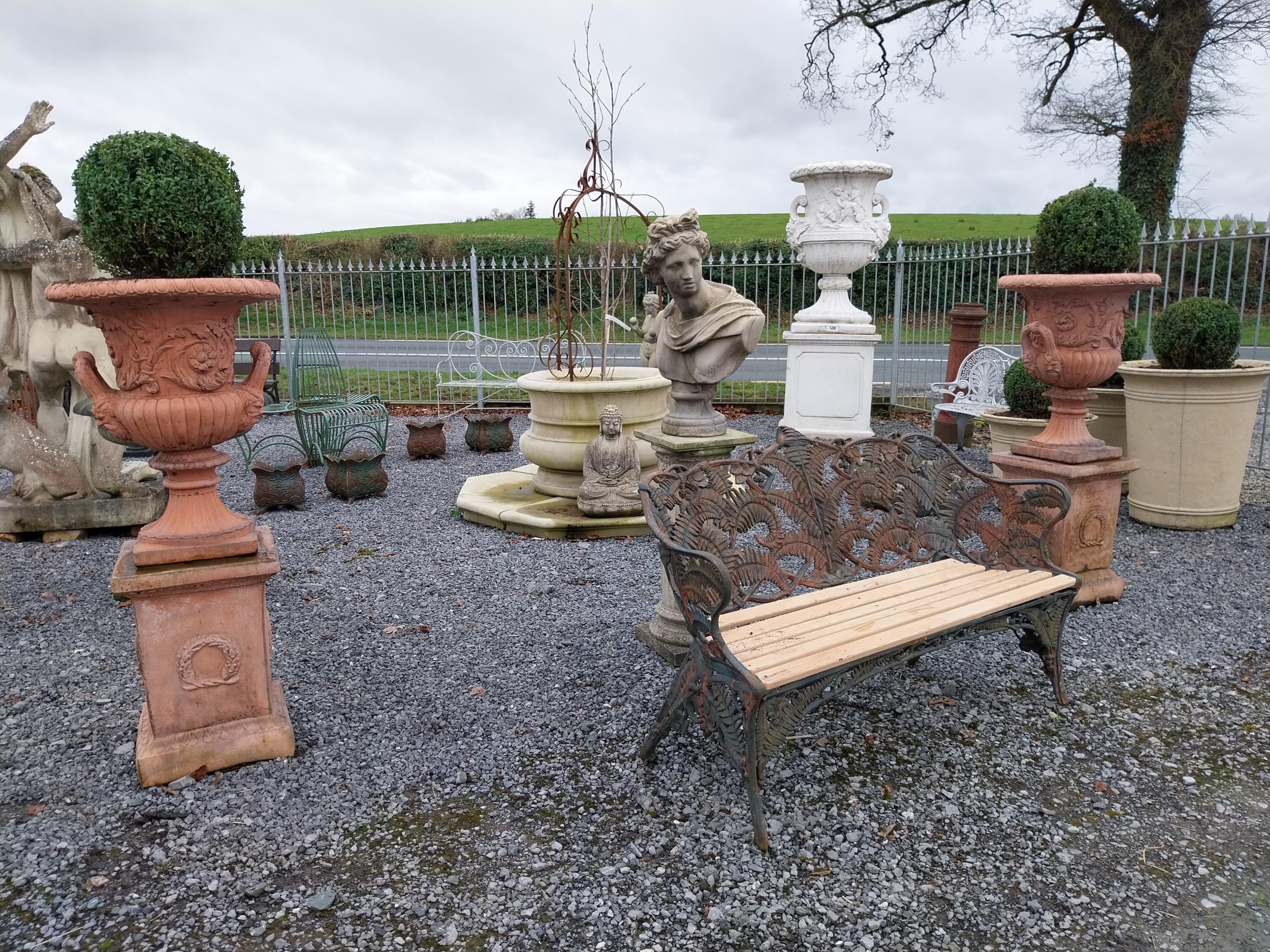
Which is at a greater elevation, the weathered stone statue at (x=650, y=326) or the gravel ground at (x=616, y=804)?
the weathered stone statue at (x=650, y=326)

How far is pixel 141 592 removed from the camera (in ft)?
8.94

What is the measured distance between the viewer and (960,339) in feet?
30.1

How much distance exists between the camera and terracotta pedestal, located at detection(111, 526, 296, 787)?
2.78 meters

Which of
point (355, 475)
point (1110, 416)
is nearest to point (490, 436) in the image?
point (355, 475)

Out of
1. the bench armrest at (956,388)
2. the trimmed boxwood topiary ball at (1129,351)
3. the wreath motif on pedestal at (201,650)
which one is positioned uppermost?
the trimmed boxwood topiary ball at (1129,351)

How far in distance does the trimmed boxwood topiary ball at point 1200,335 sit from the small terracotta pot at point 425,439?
6124 millimetres

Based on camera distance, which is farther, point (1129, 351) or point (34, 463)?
point (1129, 351)

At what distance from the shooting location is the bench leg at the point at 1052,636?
10.6 feet

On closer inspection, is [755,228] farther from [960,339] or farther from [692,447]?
[692,447]

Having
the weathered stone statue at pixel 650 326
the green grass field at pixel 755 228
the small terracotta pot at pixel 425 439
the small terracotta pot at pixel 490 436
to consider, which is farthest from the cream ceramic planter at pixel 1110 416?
the green grass field at pixel 755 228

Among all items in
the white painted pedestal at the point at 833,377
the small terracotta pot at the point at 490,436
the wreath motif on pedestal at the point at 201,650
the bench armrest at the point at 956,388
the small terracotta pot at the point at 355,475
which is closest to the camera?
the wreath motif on pedestal at the point at 201,650

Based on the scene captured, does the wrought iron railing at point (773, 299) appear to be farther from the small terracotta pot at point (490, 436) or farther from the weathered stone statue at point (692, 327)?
the weathered stone statue at point (692, 327)

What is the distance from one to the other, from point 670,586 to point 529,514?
235cm

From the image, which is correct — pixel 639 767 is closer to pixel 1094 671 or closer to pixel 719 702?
pixel 719 702
